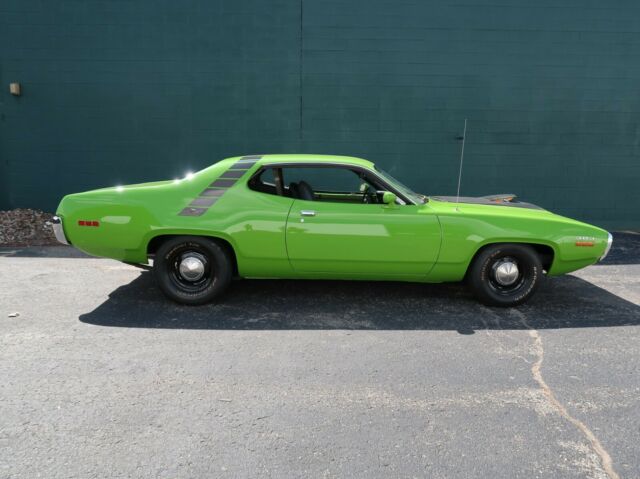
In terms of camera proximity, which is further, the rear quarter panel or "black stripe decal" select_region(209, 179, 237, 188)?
"black stripe decal" select_region(209, 179, 237, 188)

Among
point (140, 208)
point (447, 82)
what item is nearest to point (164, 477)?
point (140, 208)

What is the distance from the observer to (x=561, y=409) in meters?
3.07

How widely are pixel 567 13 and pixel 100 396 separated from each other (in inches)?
391

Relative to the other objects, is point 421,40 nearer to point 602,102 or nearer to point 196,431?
point 602,102

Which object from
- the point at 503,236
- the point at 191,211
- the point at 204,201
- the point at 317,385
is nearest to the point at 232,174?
the point at 204,201

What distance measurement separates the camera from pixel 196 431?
2.78 metres

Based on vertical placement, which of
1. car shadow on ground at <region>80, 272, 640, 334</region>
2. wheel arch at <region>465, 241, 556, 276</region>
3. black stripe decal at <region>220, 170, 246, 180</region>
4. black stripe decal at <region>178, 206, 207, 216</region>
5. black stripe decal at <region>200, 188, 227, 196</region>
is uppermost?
black stripe decal at <region>220, 170, 246, 180</region>

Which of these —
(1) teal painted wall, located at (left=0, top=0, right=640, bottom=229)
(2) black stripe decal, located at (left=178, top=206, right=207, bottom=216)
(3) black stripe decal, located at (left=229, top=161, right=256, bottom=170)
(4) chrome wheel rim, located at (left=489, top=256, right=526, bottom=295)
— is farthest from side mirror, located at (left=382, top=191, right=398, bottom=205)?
(1) teal painted wall, located at (left=0, top=0, right=640, bottom=229)

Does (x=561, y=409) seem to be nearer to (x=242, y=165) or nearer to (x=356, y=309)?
(x=356, y=309)

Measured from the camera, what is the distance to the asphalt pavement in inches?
101

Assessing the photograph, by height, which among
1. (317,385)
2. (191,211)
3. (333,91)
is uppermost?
(333,91)

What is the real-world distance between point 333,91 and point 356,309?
18.2ft

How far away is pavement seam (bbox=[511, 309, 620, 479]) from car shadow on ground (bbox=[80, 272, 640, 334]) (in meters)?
0.40

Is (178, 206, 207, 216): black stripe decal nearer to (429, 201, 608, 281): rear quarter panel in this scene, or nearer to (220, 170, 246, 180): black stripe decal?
(220, 170, 246, 180): black stripe decal
